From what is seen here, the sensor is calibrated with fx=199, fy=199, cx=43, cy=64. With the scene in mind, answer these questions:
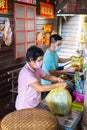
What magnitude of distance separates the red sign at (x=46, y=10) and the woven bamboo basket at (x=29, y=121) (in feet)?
15.7

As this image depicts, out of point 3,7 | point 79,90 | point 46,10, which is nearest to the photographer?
point 79,90

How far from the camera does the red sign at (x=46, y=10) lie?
5836 millimetres

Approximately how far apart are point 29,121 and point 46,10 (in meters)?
5.30

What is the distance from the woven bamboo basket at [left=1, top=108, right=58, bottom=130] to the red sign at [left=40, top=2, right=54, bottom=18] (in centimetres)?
479

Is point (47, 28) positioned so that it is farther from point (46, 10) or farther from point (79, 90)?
point (79, 90)

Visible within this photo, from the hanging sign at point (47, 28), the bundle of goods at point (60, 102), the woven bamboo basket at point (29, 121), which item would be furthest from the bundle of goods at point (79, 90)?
the hanging sign at point (47, 28)

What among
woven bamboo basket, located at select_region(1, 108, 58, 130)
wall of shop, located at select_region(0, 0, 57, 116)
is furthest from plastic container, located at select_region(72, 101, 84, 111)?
wall of shop, located at select_region(0, 0, 57, 116)

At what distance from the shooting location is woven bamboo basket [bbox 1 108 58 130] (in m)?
1.23

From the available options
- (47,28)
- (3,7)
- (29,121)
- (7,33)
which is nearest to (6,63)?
(7,33)

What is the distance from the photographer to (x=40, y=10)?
5734mm

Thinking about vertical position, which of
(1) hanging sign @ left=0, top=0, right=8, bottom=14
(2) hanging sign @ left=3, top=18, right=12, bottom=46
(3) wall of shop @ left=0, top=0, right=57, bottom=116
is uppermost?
(1) hanging sign @ left=0, top=0, right=8, bottom=14

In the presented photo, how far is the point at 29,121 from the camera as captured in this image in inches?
50.8

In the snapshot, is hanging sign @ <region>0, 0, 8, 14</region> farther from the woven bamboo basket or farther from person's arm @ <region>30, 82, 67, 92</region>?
the woven bamboo basket

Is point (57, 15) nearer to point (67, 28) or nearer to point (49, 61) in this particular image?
point (67, 28)
